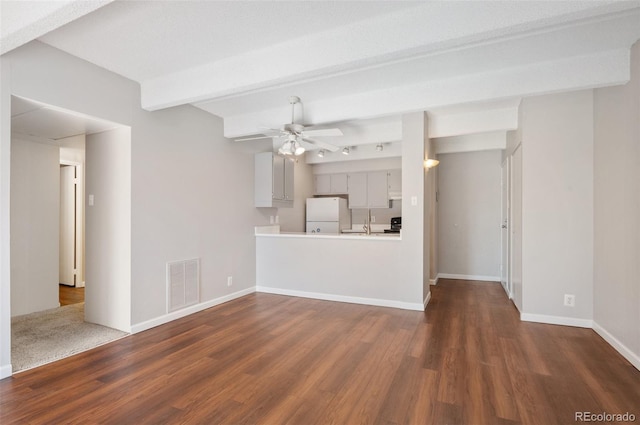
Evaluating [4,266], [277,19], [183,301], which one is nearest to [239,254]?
[183,301]

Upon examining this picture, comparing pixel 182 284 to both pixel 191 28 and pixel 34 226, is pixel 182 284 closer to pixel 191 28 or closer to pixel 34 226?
pixel 34 226

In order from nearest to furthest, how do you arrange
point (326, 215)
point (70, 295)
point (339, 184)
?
point (70, 295) → point (326, 215) → point (339, 184)

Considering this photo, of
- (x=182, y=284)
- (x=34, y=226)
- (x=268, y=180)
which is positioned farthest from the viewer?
(x=268, y=180)

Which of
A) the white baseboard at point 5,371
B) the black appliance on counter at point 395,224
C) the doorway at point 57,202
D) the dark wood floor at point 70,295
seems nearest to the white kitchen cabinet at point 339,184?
the black appliance on counter at point 395,224

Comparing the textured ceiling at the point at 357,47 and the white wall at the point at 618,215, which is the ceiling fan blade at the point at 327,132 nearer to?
the textured ceiling at the point at 357,47

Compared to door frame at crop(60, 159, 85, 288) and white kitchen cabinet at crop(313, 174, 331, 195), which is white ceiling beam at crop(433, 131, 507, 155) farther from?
door frame at crop(60, 159, 85, 288)

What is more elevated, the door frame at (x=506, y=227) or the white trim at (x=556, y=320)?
the door frame at (x=506, y=227)

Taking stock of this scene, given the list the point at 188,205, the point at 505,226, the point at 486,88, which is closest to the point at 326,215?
the point at 505,226

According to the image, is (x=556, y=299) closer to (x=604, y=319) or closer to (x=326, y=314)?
(x=604, y=319)

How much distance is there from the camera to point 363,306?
436 centimetres

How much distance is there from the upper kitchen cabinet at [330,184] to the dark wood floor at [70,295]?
4863 mm

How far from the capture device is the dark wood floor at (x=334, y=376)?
2.00m

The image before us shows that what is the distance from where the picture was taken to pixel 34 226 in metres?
4.11

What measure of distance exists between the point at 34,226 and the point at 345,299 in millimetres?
4132
